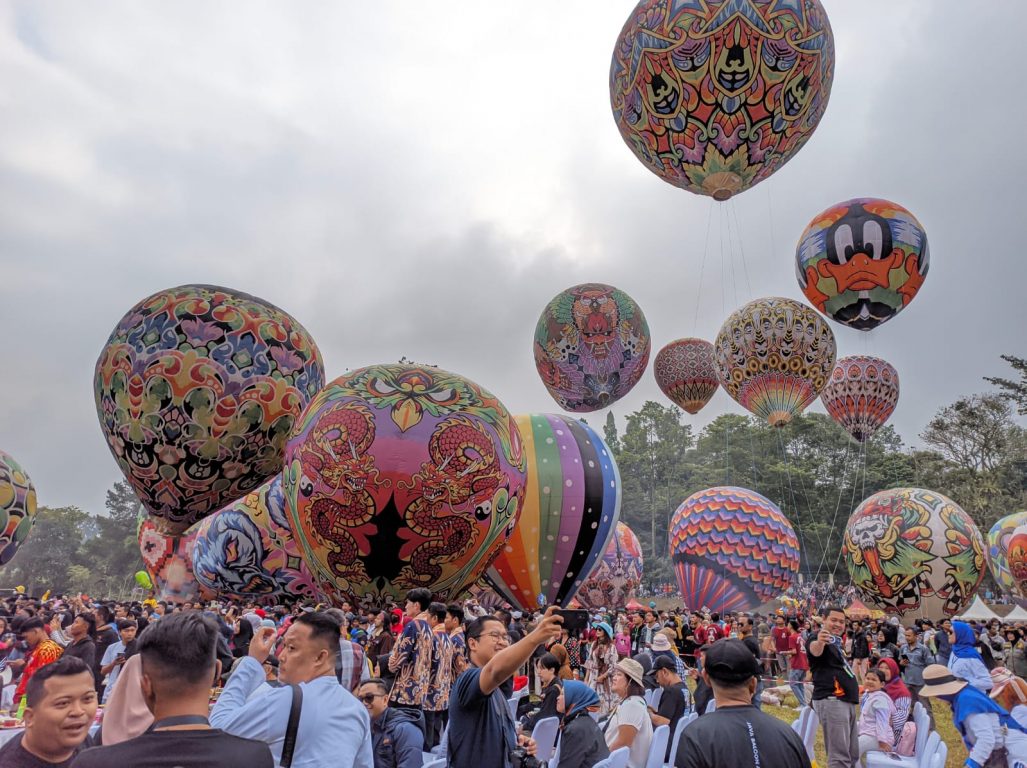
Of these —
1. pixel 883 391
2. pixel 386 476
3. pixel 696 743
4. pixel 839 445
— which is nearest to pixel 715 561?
pixel 883 391

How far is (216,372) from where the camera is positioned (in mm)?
10633

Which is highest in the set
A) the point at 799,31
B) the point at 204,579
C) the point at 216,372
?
the point at 799,31

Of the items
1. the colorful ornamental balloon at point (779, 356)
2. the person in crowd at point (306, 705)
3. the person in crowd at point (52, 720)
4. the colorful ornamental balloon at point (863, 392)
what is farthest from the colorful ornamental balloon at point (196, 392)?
the colorful ornamental balloon at point (863, 392)

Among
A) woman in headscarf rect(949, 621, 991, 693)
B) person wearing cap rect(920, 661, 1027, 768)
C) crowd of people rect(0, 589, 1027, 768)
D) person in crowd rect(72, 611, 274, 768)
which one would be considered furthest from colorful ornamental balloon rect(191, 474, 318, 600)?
person in crowd rect(72, 611, 274, 768)

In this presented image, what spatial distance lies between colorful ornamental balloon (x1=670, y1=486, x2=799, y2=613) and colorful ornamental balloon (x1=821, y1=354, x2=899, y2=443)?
10.1 metres

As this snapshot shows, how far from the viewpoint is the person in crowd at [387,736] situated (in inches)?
205

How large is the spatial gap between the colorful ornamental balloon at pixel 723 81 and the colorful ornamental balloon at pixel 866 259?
19.3 feet

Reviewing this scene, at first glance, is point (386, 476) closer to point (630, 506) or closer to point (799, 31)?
point (799, 31)

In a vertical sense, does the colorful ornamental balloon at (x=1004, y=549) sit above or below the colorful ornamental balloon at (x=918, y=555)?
above

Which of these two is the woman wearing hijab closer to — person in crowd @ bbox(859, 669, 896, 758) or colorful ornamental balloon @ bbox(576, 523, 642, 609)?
person in crowd @ bbox(859, 669, 896, 758)

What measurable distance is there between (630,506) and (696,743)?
68.7m

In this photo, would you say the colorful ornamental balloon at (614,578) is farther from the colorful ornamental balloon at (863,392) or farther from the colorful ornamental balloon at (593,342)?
the colorful ornamental balloon at (863,392)

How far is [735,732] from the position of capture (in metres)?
3.04

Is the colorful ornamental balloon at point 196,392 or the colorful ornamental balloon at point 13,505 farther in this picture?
the colorful ornamental balloon at point 13,505
